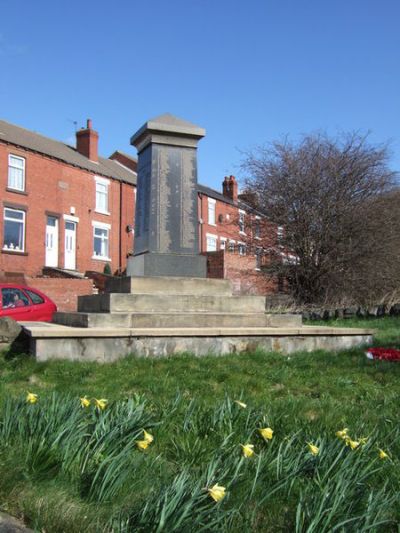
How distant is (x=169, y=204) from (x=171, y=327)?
254cm

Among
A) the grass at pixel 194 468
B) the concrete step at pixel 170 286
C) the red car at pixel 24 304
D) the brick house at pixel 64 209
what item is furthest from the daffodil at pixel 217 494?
the brick house at pixel 64 209

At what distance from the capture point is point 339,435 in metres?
3.31

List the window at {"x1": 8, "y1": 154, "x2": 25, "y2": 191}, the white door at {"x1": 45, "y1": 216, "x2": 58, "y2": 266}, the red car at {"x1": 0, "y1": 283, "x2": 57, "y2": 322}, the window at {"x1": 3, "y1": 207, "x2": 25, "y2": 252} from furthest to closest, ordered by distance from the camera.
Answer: the white door at {"x1": 45, "y1": 216, "x2": 58, "y2": 266}, the window at {"x1": 8, "y1": 154, "x2": 25, "y2": 191}, the window at {"x1": 3, "y1": 207, "x2": 25, "y2": 252}, the red car at {"x1": 0, "y1": 283, "x2": 57, "y2": 322}

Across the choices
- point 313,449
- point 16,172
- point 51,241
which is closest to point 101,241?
point 51,241

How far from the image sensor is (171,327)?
8.64 metres

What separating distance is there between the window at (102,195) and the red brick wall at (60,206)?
327 mm

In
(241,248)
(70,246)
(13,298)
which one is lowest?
(13,298)

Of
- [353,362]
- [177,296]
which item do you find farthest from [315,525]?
[177,296]

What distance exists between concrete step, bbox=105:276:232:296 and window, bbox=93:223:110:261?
25702 mm

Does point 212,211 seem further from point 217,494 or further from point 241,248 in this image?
point 217,494

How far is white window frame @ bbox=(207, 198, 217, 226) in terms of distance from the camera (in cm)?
4395

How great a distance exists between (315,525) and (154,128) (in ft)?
28.8

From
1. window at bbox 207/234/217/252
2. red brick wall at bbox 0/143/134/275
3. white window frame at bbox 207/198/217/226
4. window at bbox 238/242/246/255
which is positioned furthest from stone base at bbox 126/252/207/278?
white window frame at bbox 207/198/217/226

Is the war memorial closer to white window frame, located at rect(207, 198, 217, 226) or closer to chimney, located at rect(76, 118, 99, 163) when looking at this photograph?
chimney, located at rect(76, 118, 99, 163)
